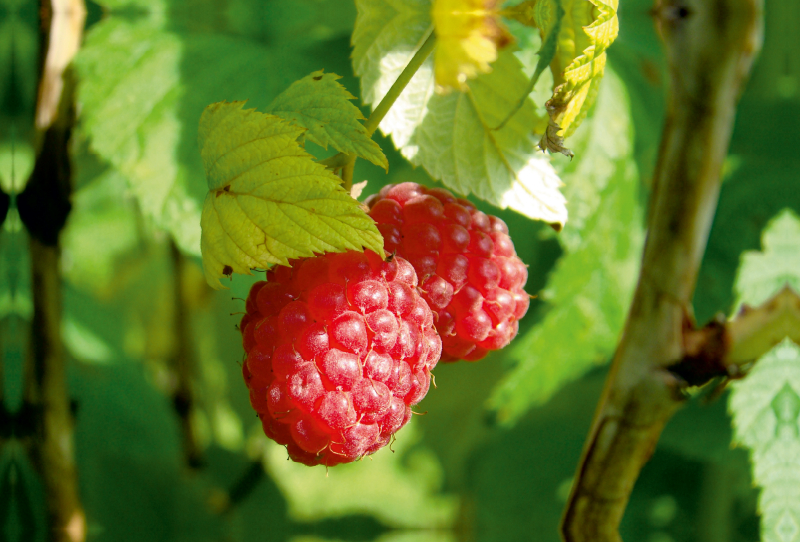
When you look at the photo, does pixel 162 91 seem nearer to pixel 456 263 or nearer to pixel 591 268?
pixel 456 263

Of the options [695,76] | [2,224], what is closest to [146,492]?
[2,224]

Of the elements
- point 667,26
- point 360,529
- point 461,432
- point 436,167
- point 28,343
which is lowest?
point 360,529

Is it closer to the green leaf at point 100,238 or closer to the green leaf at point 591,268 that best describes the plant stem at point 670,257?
the green leaf at point 591,268

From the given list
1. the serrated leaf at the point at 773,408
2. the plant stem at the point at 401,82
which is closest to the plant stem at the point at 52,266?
the plant stem at the point at 401,82

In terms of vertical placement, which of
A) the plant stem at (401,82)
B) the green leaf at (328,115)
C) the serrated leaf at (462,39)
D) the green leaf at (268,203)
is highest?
the serrated leaf at (462,39)

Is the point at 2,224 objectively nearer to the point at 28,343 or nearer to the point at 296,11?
the point at 28,343

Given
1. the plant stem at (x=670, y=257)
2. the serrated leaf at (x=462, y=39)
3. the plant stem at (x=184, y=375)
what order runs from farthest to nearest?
1. the plant stem at (x=184, y=375)
2. the plant stem at (x=670, y=257)
3. the serrated leaf at (x=462, y=39)

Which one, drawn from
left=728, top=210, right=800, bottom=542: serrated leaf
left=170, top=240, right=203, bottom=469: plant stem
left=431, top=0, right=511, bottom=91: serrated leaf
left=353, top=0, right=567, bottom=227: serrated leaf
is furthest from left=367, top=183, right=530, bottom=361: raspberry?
left=170, top=240, right=203, bottom=469: plant stem
